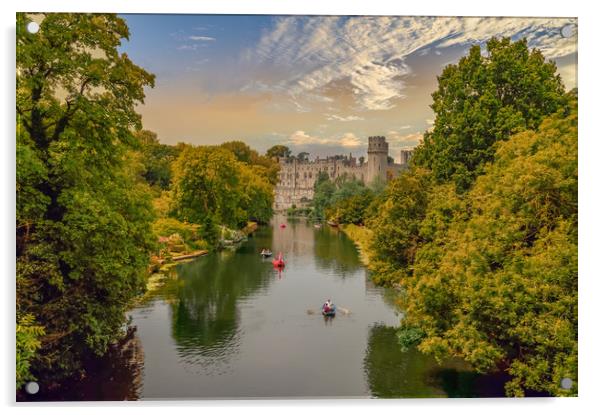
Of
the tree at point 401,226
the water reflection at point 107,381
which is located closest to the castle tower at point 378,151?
the tree at point 401,226

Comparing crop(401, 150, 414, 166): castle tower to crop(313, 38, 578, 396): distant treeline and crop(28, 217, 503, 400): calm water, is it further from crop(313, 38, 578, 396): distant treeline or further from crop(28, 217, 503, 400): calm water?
crop(28, 217, 503, 400): calm water

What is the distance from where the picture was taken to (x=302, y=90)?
989 cm

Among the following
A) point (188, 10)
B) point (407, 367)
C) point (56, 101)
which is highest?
point (188, 10)

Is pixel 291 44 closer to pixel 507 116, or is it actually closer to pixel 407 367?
pixel 507 116

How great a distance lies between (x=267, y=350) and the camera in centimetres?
1105

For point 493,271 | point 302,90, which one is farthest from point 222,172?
point 493,271

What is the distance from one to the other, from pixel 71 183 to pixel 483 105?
333 inches

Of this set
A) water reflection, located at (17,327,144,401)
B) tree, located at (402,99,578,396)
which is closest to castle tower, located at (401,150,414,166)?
tree, located at (402,99,578,396)

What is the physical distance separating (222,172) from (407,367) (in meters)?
16.6

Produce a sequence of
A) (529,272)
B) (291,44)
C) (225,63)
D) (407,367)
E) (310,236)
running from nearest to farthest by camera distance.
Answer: (529,272), (291,44), (225,63), (407,367), (310,236)

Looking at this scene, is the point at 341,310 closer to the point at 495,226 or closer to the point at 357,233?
the point at 495,226

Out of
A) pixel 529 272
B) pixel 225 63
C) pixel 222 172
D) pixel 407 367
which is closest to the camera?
pixel 529 272

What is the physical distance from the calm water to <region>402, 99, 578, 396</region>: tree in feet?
5.24

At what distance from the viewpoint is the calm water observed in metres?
9.47
